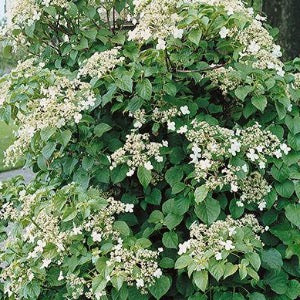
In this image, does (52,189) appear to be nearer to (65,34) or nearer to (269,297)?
(65,34)

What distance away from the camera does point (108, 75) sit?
2160 mm

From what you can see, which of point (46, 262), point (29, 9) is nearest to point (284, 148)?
point (46, 262)

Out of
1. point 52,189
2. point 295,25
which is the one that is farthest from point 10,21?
point 295,25

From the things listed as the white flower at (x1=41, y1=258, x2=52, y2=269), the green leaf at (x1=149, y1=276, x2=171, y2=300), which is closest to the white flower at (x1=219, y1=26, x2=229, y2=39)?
the green leaf at (x1=149, y1=276, x2=171, y2=300)

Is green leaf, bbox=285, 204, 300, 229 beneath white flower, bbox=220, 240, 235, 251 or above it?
beneath

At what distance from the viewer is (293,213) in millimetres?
2184

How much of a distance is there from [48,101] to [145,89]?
36cm

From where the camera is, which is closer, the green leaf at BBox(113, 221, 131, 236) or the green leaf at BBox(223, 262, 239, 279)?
the green leaf at BBox(223, 262, 239, 279)

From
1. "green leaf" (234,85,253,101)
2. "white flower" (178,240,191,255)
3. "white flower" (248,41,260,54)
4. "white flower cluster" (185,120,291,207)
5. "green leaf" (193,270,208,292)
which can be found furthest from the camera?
"white flower" (248,41,260,54)

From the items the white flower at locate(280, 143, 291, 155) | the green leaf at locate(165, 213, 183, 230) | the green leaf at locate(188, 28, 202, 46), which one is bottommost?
the green leaf at locate(165, 213, 183, 230)

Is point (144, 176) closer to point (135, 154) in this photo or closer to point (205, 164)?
point (135, 154)

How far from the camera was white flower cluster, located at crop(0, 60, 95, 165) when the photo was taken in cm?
205

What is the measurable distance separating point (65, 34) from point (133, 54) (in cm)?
Answer: 52

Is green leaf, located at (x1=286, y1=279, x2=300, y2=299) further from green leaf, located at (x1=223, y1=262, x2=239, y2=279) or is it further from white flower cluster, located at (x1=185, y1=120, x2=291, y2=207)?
green leaf, located at (x1=223, y1=262, x2=239, y2=279)
